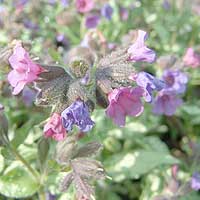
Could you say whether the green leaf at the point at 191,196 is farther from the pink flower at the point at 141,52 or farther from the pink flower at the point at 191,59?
the pink flower at the point at 141,52

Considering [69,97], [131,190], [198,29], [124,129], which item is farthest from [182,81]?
[198,29]

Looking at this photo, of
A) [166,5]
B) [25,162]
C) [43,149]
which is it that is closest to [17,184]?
[25,162]

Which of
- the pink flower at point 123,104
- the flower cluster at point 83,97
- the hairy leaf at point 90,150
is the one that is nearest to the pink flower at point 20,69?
the flower cluster at point 83,97

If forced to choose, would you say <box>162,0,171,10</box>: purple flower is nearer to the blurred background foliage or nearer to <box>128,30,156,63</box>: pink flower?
the blurred background foliage

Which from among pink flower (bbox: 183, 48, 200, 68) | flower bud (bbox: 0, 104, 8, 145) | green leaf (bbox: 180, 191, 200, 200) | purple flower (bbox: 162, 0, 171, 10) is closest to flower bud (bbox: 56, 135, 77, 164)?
flower bud (bbox: 0, 104, 8, 145)

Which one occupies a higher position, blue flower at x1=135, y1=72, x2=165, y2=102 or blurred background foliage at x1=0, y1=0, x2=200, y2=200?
blue flower at x1=135, y1=72, x2=165, y2=102
